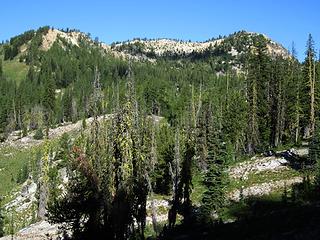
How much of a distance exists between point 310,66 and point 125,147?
49446mm

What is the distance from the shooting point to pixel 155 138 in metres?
76.7

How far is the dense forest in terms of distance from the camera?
25.9 m

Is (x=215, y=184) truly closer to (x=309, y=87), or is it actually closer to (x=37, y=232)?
(x=37, y=232)

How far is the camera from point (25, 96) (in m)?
172

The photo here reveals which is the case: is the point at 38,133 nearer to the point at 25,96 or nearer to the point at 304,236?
the point at 25,96

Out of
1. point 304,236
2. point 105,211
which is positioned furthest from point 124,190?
point 304,236

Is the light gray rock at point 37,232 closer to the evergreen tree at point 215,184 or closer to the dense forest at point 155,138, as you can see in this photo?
the dense forest at point 155,138

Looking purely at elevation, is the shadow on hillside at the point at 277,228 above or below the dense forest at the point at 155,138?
below

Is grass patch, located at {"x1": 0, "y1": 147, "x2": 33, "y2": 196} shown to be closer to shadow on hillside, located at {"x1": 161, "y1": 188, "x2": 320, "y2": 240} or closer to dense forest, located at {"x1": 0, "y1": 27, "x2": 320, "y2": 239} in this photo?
dense forest, located at {"x1": 0, "y1": 27, "x2": 320, "y2": 239}

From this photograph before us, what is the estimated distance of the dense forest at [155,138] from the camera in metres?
25.9

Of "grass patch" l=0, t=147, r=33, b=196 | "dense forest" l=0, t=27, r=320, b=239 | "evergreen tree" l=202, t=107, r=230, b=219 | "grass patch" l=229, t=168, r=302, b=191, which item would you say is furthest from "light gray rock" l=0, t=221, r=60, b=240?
"grass patch" l=0, t=147, r=33, b=196

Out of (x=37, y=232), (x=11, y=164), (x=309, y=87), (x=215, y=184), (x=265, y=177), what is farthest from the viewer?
(x=11, y=164)

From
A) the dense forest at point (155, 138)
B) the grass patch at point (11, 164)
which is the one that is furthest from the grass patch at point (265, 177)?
the grass patch at point (11, 164)

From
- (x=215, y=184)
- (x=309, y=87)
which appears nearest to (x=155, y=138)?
(x=309, y=87)
